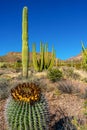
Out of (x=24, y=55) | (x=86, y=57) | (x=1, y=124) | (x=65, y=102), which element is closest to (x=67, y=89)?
(x=65, y=102)

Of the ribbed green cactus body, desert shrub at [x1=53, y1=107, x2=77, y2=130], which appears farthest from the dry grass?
the ribbed green cactus body

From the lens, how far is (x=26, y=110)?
5.67 meters

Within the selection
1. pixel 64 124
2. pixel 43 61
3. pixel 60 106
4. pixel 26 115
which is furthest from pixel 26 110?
pixel 43 61

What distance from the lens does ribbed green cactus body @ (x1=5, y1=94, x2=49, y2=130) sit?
568cm

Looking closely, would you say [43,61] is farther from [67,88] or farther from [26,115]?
[26,115]

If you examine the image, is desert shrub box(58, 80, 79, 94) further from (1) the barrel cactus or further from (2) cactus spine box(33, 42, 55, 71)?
(2) cactus spine box(33, 42, 55, 71)

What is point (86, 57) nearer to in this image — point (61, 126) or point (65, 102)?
point (65, 102)

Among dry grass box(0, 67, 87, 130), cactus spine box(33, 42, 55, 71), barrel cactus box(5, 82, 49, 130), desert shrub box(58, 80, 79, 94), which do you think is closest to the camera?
barrel cactus box(5, 82, 49, 130)

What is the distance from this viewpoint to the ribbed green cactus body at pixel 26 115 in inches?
223

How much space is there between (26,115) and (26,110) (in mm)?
88

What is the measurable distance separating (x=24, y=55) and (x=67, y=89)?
5.52 meters

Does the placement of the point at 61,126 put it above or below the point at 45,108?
below

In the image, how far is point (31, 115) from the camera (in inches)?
223

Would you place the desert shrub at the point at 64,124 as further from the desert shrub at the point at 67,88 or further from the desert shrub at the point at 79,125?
the desert shrub at the point at 67,88
